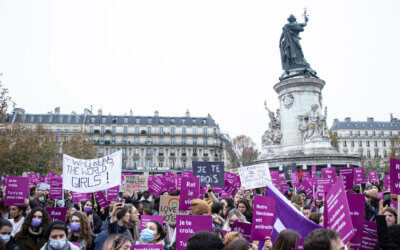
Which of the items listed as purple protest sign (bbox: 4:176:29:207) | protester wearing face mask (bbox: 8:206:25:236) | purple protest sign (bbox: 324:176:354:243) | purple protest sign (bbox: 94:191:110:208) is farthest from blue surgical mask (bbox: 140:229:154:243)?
purple protest sign (bbox: 94:191:110:208)

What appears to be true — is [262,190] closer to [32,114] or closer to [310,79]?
[310,79]

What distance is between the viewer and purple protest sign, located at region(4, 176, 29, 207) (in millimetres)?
7402

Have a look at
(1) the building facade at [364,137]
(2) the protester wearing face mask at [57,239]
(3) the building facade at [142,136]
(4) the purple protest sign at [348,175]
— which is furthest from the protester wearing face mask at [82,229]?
(1) the building facade at [364,137]

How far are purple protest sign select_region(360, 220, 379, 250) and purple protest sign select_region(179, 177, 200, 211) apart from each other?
4.53m

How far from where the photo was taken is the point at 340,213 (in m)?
3.69

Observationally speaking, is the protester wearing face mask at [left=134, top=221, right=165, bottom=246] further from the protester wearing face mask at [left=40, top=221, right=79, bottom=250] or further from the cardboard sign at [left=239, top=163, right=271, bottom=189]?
the cardboard sign at [left=239, top=163, right=271, bottom=189]

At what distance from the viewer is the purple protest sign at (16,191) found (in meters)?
7.40

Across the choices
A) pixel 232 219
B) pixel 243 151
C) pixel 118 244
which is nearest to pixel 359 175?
pixel 232 219

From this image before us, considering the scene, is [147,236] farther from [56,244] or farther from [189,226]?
[56,244]

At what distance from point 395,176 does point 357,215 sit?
2.18 meters

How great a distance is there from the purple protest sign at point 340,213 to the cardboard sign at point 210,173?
6.19 meters

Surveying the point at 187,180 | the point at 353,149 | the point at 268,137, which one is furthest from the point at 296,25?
the point at 353,149

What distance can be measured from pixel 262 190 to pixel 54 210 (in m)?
8.33

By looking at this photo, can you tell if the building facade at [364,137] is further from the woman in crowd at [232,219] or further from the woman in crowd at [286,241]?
the woman in crowd at [286,241]
